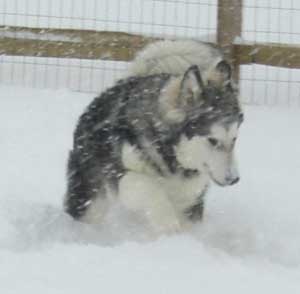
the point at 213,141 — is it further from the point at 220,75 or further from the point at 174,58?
the point at 174,58

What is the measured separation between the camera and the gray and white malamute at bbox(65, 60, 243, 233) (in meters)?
5.09

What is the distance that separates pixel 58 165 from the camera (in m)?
7.12

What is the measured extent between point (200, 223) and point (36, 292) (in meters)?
1.96

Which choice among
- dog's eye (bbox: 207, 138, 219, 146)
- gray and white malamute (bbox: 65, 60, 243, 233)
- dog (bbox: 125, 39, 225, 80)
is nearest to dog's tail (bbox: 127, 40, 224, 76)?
dog (bbox: 125, 39, 225, 80)

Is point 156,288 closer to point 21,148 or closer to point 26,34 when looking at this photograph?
point 21,148

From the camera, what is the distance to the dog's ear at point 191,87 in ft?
16.4

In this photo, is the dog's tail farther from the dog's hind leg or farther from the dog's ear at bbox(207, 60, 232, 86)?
the dog's hind leg

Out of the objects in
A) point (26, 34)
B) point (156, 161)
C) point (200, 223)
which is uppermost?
point (26, 34)

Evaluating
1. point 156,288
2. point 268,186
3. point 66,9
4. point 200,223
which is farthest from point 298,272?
point 66,9

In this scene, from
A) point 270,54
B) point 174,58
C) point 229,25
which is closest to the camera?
point 174,58

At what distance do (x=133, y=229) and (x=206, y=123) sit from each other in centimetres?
96

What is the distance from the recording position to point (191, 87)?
16.6 ft

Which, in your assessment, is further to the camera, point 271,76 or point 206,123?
point 271,76

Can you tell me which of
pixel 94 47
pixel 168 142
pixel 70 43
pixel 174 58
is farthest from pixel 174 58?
pixel 70 43
